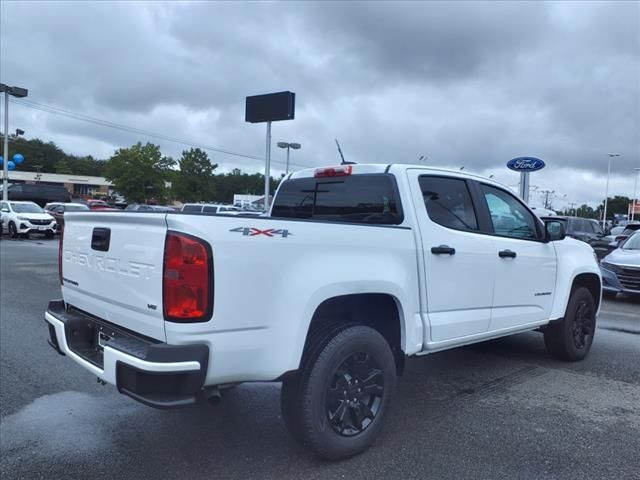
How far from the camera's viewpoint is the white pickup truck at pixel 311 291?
2.70 meters

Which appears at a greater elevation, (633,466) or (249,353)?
(249,353)

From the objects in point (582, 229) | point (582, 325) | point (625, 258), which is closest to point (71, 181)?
point (582, 229)

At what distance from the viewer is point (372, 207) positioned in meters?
4.14

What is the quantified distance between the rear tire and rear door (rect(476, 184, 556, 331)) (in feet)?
1.44

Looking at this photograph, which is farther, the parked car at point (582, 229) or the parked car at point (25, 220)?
the parked car at point (25, 220)

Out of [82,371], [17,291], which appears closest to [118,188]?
[17,291]

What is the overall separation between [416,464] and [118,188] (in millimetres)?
60547

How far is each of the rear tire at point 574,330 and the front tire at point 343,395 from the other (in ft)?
8.97

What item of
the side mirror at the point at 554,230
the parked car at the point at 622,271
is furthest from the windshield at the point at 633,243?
the side mirror at the point at 554,230

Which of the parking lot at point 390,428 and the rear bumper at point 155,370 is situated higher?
the rear bumper at point 155,370

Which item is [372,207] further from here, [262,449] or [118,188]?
[118,188]

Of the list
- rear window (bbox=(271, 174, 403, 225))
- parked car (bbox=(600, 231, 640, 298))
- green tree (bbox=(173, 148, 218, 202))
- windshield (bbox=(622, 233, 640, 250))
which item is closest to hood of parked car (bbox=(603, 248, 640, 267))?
parked car (bbox=(600, 231, 640, 298))

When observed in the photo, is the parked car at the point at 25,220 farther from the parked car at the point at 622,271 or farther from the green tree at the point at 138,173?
the green tree at the point at 138,173

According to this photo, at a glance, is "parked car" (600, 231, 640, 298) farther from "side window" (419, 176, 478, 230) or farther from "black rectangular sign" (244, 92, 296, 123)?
"black rectangular sign" (244, 92, 296, 123)
